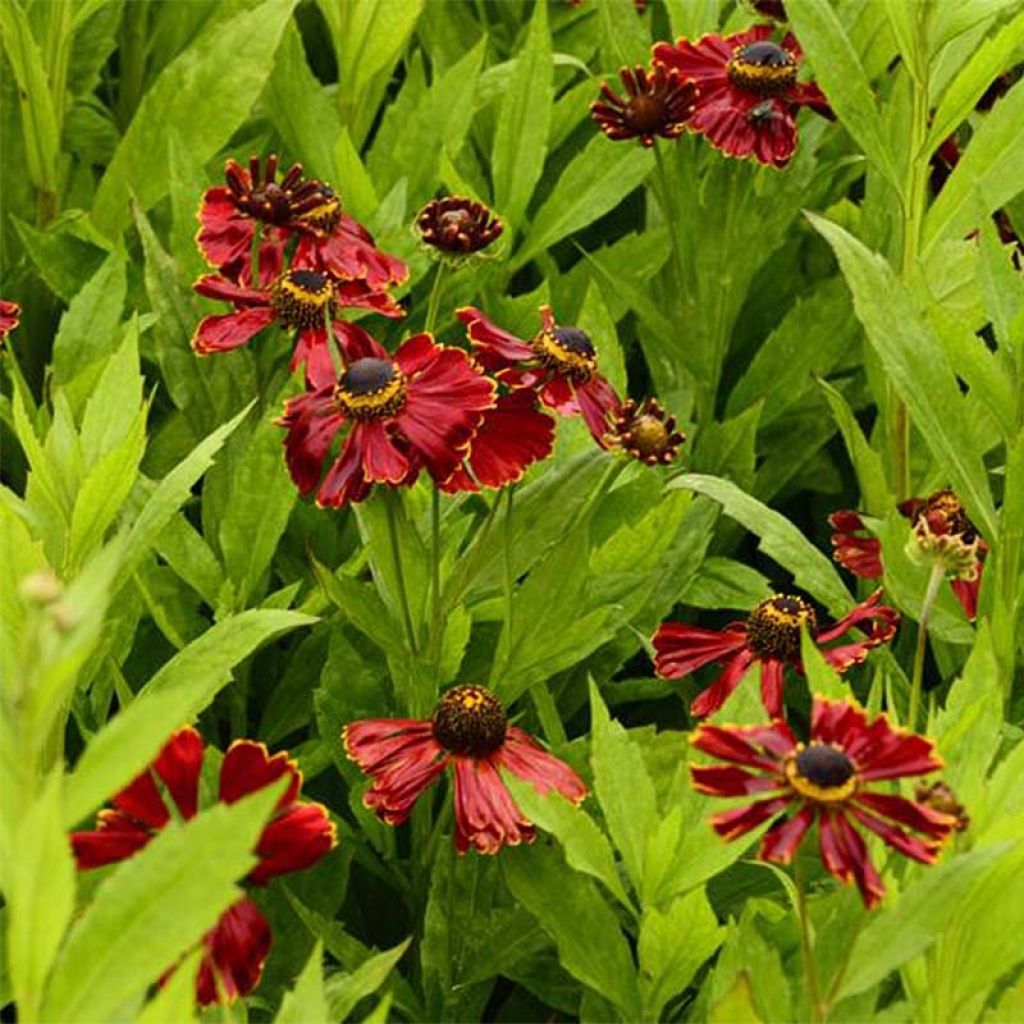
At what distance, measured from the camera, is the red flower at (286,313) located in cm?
139

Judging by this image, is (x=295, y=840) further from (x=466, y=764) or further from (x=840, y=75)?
(x=840, y=75)

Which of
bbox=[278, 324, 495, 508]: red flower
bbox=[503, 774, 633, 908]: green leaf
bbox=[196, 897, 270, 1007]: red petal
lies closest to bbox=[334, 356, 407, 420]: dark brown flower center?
bbox=[278, 324, 495, 508]: red flower

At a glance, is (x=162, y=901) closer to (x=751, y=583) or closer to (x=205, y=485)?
(x=205, y=485)

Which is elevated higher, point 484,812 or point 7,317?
point 7,317

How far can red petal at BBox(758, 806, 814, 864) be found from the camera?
2.94 ft

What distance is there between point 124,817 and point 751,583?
654 millimetres

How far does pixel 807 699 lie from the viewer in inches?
60.4

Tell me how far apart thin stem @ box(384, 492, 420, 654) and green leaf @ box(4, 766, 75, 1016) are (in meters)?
0.50

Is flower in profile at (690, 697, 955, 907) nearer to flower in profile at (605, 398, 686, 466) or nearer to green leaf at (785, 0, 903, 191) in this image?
flower in profile at (605, 398, 686, 466)

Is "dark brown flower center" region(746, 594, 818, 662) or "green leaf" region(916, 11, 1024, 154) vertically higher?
"green leaf" region(916, 11, 1024, 154)

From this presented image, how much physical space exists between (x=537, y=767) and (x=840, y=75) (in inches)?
24.9

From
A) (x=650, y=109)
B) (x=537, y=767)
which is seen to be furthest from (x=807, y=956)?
(x=650, y=109)

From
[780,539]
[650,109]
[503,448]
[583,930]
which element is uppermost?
[650,109]

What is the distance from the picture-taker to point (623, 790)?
46.3 inches
